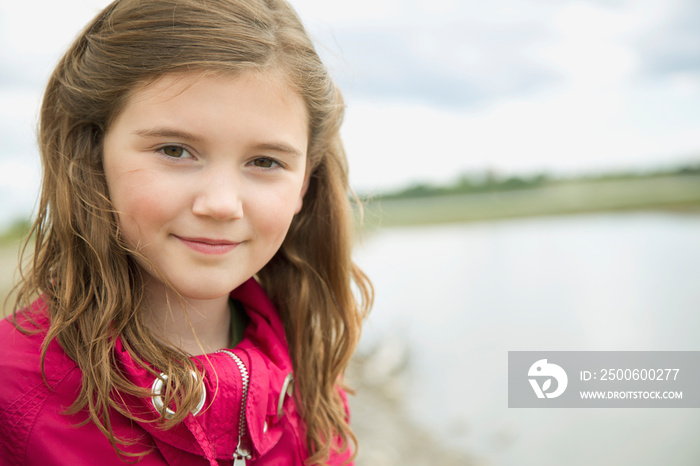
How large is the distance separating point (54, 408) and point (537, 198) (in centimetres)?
2313

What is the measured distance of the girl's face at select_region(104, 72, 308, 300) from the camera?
136cm

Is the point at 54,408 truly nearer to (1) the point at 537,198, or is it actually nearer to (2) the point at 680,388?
(2) the point at 680,388

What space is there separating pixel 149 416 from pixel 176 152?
1.96 feet

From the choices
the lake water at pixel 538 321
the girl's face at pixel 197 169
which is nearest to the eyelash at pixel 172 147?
the girl's face at pixel 197 169

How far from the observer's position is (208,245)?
1.44m

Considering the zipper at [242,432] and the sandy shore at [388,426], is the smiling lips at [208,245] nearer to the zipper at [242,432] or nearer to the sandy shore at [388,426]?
the zipper at [242,432]

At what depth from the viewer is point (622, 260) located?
37.9 feet

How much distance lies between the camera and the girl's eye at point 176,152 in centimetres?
138

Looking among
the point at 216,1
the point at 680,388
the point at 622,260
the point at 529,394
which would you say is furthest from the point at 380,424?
the point at 622,260

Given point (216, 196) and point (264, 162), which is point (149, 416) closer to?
point (216, 196)

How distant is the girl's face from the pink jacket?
0.23 meters

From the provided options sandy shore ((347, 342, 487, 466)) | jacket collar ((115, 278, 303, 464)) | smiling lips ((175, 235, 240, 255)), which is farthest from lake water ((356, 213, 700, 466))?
smiling lips ((175, 235, 240, 255))

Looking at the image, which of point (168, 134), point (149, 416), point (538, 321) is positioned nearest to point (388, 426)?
point (538, 321)

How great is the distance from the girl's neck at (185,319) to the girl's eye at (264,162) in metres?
0.37
